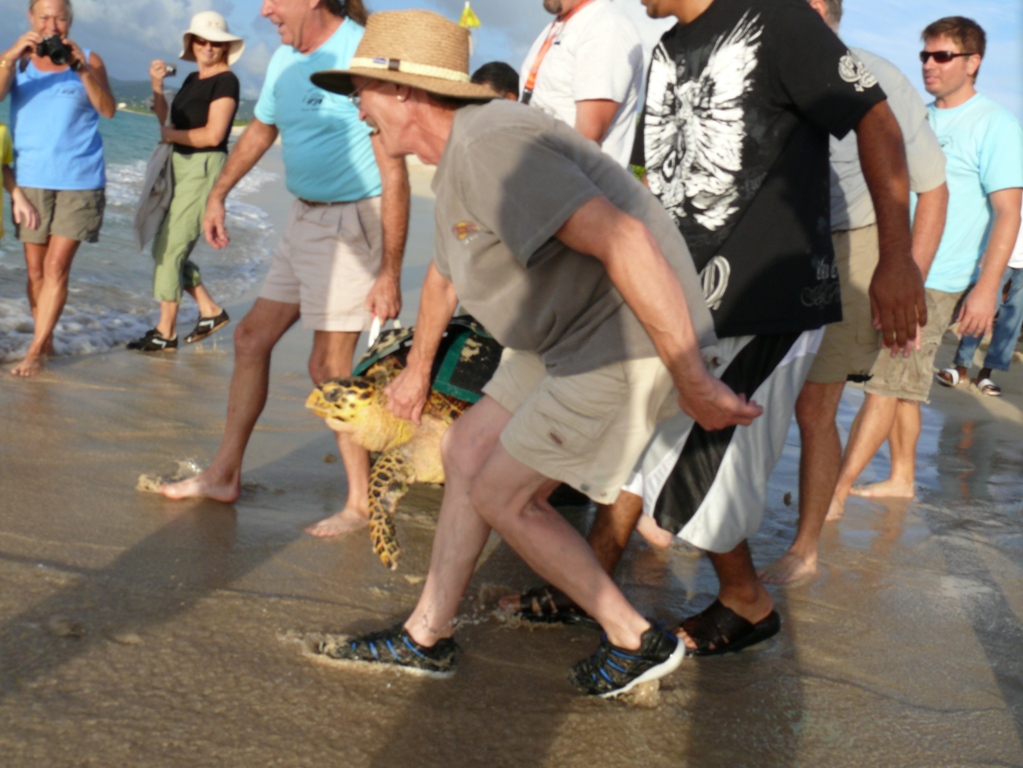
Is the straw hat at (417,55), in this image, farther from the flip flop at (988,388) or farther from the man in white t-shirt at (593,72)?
the flip flop at (988,388)

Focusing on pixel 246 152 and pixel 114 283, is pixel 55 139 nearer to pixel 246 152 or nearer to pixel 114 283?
pixel 246 152

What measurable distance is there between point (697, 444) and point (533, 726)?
798mm

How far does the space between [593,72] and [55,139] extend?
3707 mm

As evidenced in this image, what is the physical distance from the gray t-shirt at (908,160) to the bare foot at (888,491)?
1.67 m

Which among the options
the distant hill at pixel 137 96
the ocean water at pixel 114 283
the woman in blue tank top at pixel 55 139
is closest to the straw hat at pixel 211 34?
the woman in blue tank top at pixel 55 139

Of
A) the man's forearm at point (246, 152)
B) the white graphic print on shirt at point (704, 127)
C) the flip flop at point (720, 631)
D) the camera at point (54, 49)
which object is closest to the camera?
the white graphic print on shirt at point (704, 127)

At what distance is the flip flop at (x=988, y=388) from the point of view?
7703mm

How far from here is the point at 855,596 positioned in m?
3.32

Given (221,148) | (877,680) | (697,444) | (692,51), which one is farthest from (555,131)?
(221,148)

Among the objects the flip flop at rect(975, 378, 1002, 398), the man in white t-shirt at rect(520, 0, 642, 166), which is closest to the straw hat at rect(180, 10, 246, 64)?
the man in white t-shirt at rect(520, 0, 642, 166)

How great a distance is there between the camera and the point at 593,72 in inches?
138

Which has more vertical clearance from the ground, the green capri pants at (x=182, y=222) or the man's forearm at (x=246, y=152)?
the man's forearm at (x=246, y=152)

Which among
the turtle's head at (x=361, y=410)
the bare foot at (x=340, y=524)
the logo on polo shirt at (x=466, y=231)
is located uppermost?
the logo on polo shirt at (x=466, y=231)

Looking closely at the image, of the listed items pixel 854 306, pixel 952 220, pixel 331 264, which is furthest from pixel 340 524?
pixel 952 220
